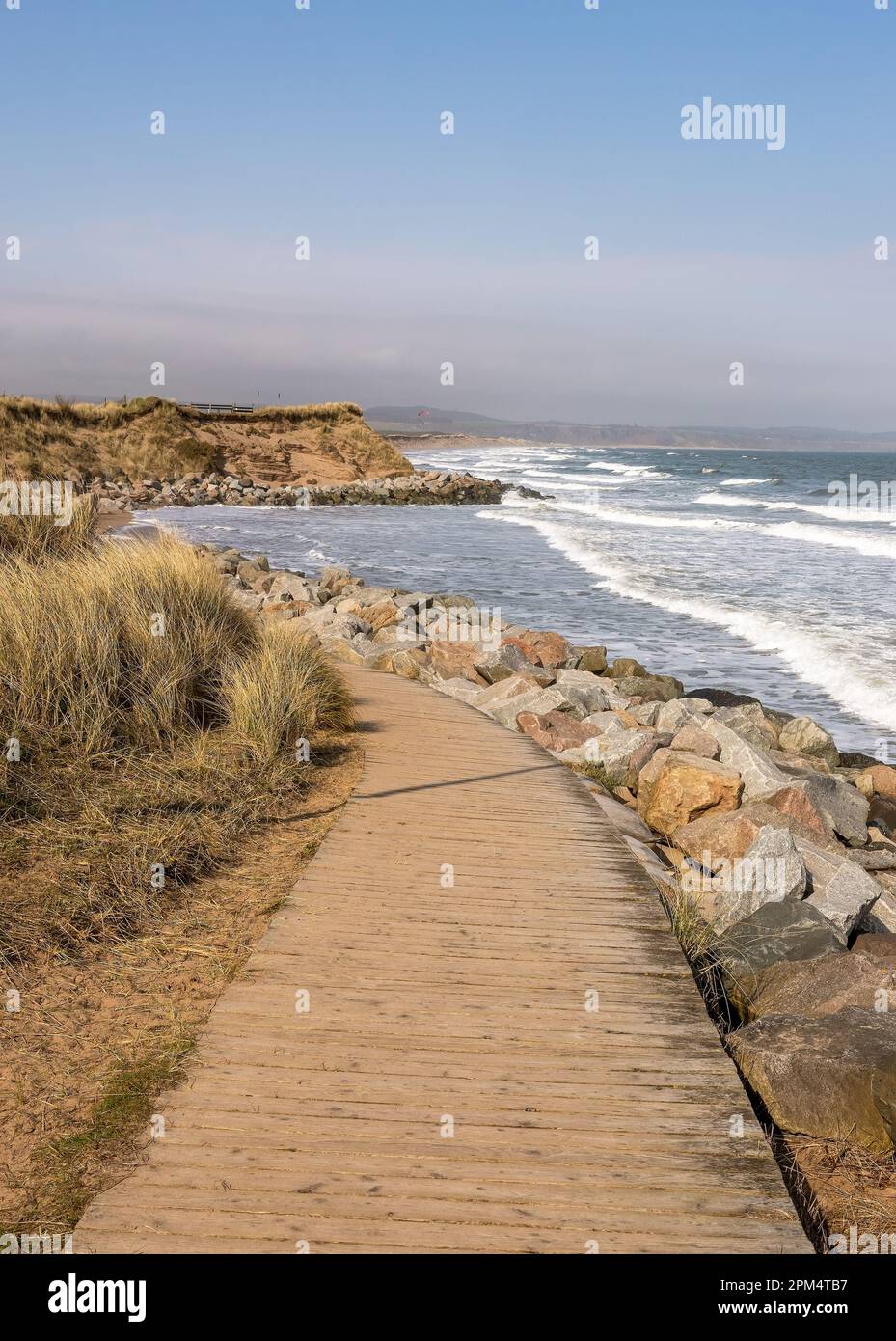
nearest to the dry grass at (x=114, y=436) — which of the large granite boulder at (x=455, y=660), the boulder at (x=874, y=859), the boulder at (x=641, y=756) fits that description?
the large granite boulder at (x=455, y=660)

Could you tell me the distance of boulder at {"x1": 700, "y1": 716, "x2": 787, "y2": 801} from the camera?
27.5ft

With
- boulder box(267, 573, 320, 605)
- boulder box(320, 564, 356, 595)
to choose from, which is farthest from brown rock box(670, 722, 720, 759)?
boulder box(320, 564, 356, 595)

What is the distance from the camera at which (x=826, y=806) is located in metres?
8.35

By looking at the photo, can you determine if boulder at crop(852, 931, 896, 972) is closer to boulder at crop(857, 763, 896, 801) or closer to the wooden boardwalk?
the wooden boardwalk

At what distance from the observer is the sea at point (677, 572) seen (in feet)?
47.6

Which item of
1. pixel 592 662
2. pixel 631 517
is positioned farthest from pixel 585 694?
pixel 631 517

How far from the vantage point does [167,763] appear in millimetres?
6961

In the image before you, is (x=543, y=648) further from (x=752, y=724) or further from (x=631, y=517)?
(x=631, y=517)

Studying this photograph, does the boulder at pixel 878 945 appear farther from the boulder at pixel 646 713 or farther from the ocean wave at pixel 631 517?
the ocean wave at pixel 631 517

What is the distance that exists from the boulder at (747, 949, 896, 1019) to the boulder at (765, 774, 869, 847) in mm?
2779
